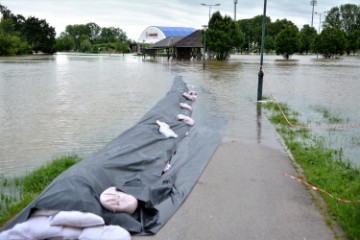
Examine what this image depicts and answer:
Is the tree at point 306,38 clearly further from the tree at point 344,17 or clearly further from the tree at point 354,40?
the tree at point 344,17

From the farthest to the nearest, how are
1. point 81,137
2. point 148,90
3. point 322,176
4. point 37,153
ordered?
point 148,90 < point 81,137 < point 37,153 < point 322,176

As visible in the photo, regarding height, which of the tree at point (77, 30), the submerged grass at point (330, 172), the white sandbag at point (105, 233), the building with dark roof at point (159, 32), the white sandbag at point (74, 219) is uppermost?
the tree at point (77, 30)

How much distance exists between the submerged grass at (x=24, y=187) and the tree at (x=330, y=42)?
71715 mm

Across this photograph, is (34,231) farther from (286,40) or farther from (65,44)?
(65,44)

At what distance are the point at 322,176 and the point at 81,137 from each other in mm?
6080

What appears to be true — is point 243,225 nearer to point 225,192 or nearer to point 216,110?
point 225,192

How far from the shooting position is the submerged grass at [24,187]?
5.23 metres

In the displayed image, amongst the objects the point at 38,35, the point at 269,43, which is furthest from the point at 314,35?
the point at 38,35

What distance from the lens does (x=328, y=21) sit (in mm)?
124000

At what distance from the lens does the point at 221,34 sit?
57.5 meters

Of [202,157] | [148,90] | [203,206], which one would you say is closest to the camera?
[203,206]

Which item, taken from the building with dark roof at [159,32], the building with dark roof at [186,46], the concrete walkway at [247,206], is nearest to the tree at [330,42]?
the building with dark roof at [186,46]

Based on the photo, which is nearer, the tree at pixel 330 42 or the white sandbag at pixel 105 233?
the white sandbag at pixel 105 233

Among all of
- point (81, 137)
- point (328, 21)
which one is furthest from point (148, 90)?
point (328, 21)
